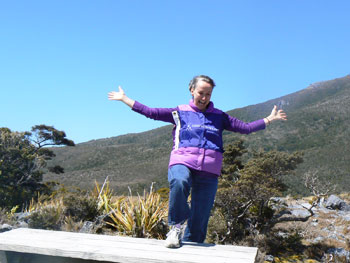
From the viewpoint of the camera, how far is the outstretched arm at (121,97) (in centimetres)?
361

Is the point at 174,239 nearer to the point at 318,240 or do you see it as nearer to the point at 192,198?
the point at 192,198

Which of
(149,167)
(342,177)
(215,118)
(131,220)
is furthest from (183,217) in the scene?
(149,167)

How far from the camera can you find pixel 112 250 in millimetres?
3045

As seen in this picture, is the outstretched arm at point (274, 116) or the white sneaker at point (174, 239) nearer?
the white sneaker at point (174, 239)

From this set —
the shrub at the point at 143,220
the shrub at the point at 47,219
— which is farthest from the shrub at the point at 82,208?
the shrub at the point at 143,220

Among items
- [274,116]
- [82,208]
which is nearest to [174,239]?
[274,116]

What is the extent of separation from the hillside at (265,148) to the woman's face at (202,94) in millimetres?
16651

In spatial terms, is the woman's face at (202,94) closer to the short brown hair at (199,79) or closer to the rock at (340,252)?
the short brown hair at (199,79)

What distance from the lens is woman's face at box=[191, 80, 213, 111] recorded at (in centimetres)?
353

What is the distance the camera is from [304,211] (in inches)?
386

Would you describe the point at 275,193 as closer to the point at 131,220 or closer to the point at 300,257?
the point at 300,257

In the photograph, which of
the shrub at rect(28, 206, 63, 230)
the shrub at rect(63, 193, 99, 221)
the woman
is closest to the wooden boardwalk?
the woman

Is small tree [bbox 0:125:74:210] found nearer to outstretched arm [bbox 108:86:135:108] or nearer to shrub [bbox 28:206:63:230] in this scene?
shrub [bbox 28:206:63:230]

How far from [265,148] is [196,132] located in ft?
108
